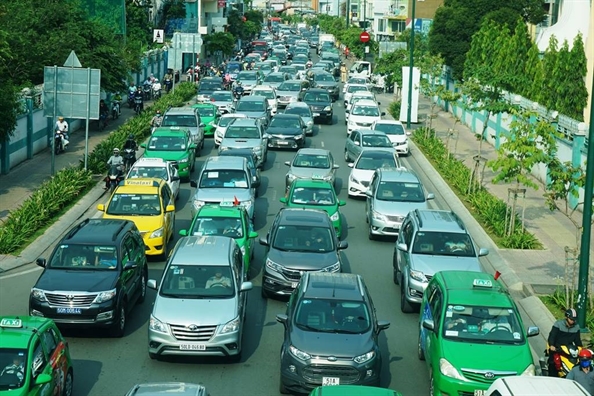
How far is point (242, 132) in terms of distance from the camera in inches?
1460

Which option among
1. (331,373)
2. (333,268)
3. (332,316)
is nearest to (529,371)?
(331,373)

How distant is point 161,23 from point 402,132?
64031 millimetres

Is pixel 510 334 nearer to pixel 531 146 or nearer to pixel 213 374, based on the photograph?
pixel 213 374

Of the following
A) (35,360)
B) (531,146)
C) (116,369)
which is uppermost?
(531,146)

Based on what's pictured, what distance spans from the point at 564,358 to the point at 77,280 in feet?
27.3

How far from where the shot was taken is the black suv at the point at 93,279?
17250mm

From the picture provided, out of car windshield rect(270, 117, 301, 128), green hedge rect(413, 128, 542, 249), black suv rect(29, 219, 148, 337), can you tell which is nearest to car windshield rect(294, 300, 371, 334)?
black suv rect(29, 219, 148, 337)

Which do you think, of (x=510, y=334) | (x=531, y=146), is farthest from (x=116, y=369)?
(x=531, y=146)

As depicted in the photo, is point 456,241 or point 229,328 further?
point 456,241

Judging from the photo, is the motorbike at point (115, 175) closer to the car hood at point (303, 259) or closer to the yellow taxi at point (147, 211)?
the yellow taxi at point (147, 211)

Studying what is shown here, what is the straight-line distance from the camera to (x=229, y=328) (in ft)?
53.8

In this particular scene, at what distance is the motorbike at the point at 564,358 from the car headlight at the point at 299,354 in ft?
12.6

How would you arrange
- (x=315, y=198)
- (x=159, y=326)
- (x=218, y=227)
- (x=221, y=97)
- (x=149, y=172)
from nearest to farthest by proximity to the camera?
(x=159, y=326), (x=218, y=227), (x=315, y=198), (x=149, y=172), (x=221, y=97)

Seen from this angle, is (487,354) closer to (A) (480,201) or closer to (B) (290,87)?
(A) (480,201)
